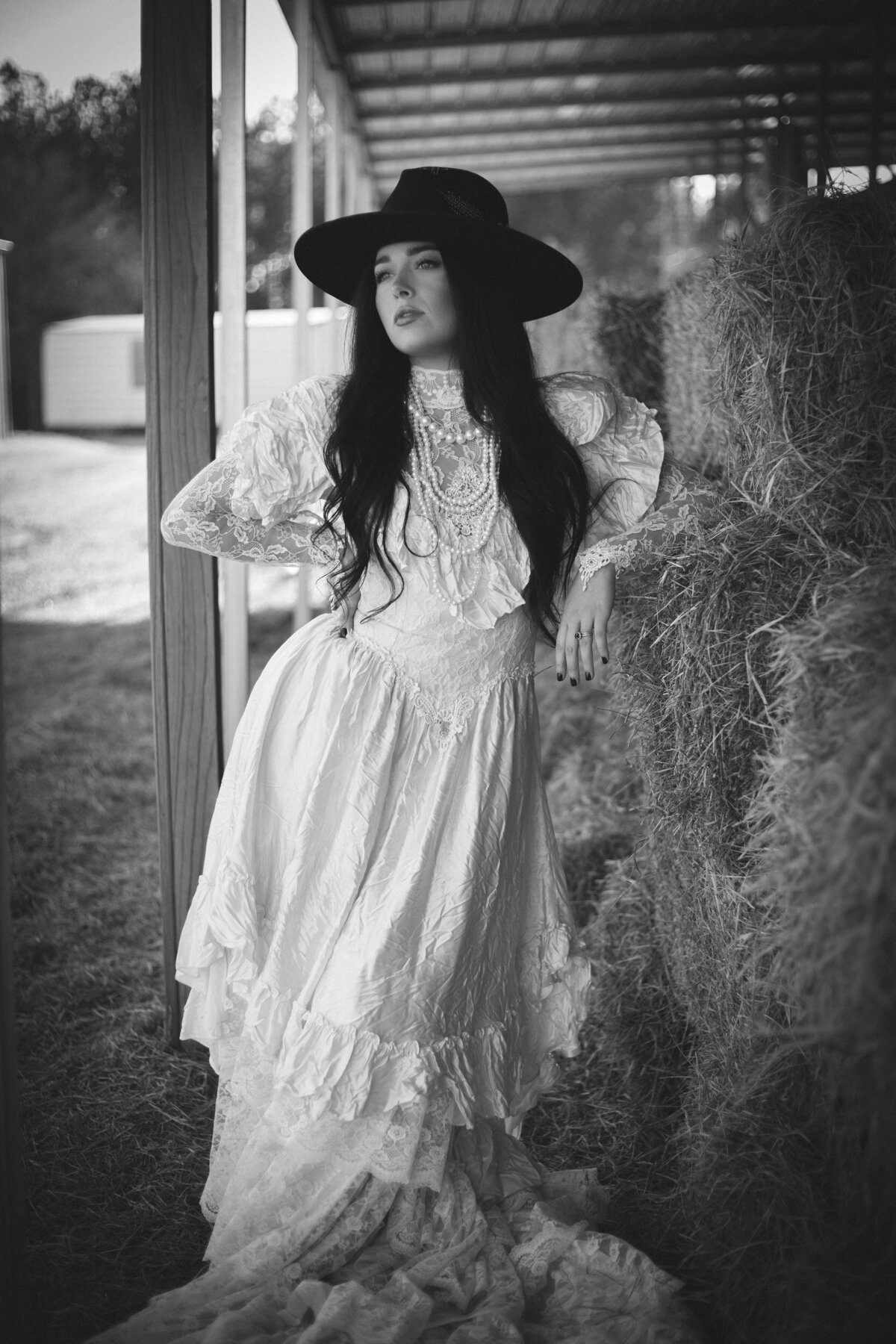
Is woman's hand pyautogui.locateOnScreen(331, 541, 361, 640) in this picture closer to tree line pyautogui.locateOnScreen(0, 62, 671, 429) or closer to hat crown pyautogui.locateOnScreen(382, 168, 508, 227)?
hat crown pyautogui.locateOnScreen(382, 168, 508, 227)

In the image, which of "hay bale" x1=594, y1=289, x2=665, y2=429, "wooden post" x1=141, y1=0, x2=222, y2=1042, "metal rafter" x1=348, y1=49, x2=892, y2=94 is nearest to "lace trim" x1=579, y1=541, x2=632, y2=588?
"wooden post" x1=141, y1=0, x2=222, y2=1042

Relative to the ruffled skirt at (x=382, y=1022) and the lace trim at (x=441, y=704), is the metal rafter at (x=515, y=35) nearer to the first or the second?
the ruffled skirt at (x=382, y=1022)

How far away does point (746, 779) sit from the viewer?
2061 mm

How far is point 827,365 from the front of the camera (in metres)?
2.10

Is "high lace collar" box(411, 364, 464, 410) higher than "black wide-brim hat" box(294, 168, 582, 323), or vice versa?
"black wide-brim hat" box(294, 168, 582, 323)

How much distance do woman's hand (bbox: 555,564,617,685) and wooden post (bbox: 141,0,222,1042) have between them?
3.78 feet

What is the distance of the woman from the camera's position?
2.03 meters

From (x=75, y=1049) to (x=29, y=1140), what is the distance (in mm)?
443

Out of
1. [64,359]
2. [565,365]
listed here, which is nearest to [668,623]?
[565,365]

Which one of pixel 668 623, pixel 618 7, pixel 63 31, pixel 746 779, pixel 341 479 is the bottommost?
pixel 746 779

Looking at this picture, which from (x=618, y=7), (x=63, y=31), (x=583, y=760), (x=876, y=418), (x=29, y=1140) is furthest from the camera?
(x=618, y=7)

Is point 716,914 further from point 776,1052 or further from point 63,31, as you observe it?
point 63,31

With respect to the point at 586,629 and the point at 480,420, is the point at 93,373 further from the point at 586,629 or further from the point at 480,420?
the point at 586,629

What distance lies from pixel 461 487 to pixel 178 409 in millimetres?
1029
